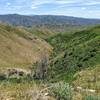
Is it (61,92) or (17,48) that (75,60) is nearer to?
(17,48)

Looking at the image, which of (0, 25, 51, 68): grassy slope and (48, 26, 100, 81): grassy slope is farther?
(0, 25, 51, 68): grassy slope

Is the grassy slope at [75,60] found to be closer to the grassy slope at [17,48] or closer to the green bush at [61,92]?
the grassy slope at [17,48]

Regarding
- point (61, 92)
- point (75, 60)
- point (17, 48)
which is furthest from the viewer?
point (17, 48)

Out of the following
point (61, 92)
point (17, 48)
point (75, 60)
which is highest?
point (17, 48)

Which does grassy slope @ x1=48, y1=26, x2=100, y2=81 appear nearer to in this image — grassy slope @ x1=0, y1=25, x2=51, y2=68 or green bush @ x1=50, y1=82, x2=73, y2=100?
grassy slope @ x1=0, y1=25, x2=51, y2=68

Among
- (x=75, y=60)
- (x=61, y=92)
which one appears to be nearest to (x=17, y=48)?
(x=75, y=60)

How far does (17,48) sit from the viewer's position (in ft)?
383

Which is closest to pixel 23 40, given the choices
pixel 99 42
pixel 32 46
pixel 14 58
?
pixel 32 46

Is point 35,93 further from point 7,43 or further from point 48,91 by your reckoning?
point 7,43

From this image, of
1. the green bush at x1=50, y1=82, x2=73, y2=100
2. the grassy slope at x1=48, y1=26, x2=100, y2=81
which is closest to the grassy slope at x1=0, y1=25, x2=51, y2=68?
the grassy slope at x1=48, y1=26, x2=100, y2=81

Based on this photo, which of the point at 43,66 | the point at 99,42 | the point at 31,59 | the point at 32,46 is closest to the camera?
the point at 43,66

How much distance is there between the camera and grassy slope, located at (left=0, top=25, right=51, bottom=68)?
337ft

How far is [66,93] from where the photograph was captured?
798cm

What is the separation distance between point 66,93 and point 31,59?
106076 millimetres
